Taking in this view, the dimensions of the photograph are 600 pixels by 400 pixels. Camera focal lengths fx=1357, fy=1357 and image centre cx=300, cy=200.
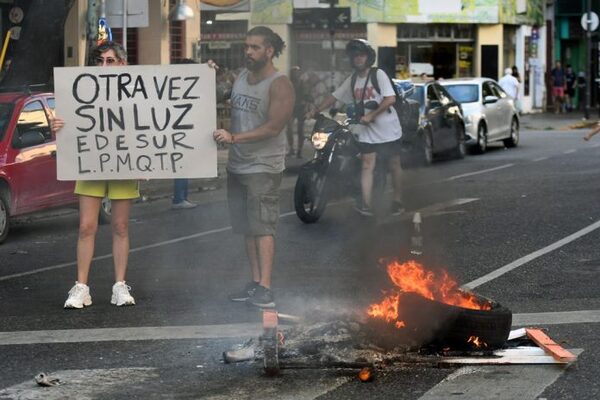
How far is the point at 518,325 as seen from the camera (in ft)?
27.4

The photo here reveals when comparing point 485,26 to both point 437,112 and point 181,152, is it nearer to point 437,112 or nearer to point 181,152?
point 437,112

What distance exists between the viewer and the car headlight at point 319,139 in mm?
15352

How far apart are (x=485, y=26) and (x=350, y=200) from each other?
30.7 metres

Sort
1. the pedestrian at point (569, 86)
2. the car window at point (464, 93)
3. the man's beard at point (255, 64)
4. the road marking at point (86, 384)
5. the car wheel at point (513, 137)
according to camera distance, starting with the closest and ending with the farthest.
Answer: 1. the road marking at point (86, 384)
2. the man's beard at point (255, 64)
3. the car window at point (464, 93)
4. the car wheel at point (513, 137)
5. the pedestrian at point (569, 86)

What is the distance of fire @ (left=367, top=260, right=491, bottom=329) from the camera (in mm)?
7215

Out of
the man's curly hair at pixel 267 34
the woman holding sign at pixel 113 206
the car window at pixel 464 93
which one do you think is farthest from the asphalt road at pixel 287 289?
the car window at pixel 464 93

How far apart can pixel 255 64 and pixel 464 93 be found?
18.4m

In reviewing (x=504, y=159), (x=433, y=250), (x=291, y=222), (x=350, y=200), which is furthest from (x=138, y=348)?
(x=504, y=159)

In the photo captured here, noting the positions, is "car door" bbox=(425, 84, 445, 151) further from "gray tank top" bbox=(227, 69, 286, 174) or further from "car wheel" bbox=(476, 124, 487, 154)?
"gray tank top" bbox=(227, 69, 286, 174)

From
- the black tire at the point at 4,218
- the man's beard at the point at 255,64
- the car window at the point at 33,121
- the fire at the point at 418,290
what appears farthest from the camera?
the car window at the point at 33,121

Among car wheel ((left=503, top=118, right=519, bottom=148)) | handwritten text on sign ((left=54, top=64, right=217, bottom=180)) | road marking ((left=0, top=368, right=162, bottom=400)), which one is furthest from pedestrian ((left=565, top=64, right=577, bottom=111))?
road marking ((left=0, top=368, right=162, bottom=400))

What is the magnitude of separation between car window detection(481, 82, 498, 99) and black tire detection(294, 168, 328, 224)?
43.2 ft

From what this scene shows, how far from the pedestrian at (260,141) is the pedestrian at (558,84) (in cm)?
3879

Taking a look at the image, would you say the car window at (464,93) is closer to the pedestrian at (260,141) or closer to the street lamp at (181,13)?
the street lamp at (181,13)
